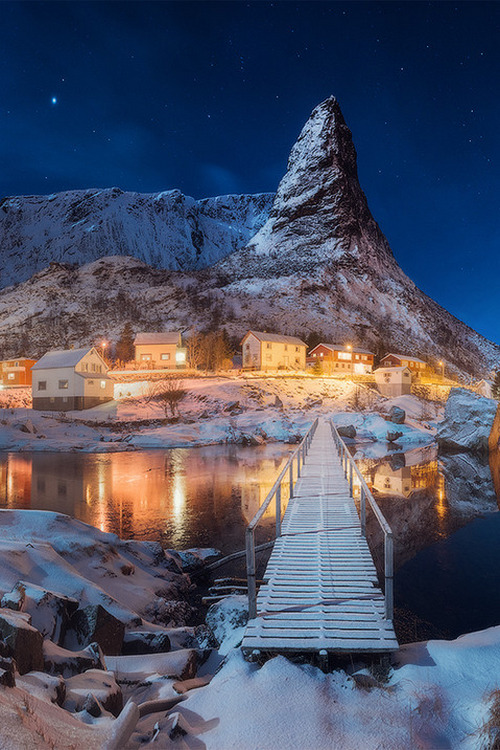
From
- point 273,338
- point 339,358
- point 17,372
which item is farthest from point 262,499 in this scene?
point 339,358

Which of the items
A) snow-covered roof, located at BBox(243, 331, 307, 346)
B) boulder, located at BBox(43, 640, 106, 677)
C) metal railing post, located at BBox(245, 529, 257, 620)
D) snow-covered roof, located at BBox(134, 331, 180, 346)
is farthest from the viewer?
snow-covered roof, located at BBox(134, 331, 180, 346)

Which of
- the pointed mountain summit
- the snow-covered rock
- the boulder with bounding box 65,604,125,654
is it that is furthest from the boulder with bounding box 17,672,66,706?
the pointed mountain summit

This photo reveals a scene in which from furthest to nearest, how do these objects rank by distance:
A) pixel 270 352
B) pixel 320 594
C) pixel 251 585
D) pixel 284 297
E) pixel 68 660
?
pixel 284 297, pixel 270 352, pixel 320 594, pixel 251 585, pixel 68 660

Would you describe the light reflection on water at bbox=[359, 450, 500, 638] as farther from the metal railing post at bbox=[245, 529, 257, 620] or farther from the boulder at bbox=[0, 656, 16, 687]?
the boulder at bbox=[0, 656, 16, 687]

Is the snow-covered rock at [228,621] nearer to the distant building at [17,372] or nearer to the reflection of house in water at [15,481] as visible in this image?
the reflection of house in water at [15,481]

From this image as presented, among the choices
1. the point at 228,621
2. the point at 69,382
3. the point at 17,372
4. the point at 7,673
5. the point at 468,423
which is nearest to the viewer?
the point at 7,673

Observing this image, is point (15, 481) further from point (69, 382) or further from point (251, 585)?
point (69, 382)

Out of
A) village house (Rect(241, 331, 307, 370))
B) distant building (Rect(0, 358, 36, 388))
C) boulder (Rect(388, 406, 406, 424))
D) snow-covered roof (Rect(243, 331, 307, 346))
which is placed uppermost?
snow-covered roof (Rect(243, 331, 307, 346))

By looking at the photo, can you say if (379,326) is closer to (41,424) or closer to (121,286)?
(121,286)

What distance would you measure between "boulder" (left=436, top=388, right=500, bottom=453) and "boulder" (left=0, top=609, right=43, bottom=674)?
1569 inches

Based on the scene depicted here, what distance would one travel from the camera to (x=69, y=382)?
55.0 meters

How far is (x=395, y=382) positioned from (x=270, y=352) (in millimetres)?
25570

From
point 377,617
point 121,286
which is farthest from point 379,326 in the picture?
point 377,617

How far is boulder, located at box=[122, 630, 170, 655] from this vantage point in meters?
6.85
